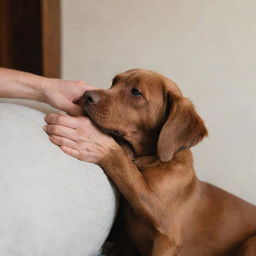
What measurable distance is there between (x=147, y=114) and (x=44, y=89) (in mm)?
456

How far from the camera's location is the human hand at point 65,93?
1.44 m

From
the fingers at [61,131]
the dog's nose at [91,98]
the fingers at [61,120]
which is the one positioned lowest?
the fingers at [61,131]

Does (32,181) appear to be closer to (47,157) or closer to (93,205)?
(47,157)

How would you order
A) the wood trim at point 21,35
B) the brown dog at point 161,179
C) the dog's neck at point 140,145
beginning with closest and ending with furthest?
the brown dog at point 161,179, the dog's neck at point 140,145, the wood trim at point 21,35

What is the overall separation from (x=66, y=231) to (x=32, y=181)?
0.18 metres

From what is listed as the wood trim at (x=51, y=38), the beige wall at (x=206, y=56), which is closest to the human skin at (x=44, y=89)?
the beige wall at (x=206, y=56)

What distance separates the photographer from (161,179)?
1.29 m

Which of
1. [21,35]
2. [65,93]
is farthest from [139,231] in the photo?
[21,35]

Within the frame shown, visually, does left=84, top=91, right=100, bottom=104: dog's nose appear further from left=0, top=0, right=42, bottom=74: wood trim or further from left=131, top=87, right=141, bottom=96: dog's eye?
left=0, top=0, right=42, bottom=74: wood trim

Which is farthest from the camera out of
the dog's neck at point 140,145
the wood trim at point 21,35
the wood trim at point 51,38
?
the wood trim at point 21,35

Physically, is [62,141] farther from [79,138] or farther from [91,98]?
[91,98]

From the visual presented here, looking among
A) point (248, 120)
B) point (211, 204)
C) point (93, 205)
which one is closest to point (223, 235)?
point (211, 204)

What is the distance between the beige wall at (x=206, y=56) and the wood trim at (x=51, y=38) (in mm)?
175

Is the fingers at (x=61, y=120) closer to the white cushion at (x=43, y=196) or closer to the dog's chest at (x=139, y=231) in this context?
the white cushion at (x=43, y=196)
